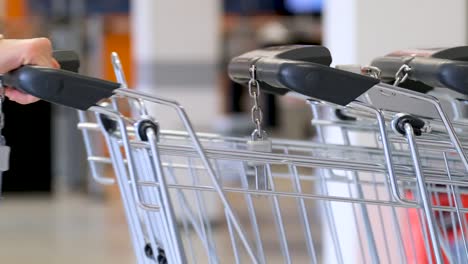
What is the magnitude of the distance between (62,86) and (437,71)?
2.02ft

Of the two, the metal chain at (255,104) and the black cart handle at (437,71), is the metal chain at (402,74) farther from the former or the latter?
the metal chain at (255,104)

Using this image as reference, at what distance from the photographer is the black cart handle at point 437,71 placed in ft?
5.09

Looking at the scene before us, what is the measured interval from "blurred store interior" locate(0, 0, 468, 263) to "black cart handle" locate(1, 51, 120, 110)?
6.34 feet

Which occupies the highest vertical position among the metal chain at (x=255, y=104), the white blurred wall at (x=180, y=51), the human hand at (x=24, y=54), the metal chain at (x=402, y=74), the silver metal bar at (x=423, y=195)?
the white blurred wall at (x=180, y=51)

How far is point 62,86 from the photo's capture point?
4.80 feet

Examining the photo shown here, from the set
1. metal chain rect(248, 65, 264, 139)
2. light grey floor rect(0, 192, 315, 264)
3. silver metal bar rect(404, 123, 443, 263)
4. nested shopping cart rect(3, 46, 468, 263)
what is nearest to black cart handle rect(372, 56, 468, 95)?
nested shopping cart rect(3, 46, 468, 263)

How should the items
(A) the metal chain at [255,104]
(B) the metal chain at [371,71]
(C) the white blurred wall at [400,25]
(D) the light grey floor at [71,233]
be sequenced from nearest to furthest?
(A) the metal chain at [255,104], (B) the metal chain at [371,71], (C) the white blurred wall at [400,25], (D) the light grey floor at [71,233]

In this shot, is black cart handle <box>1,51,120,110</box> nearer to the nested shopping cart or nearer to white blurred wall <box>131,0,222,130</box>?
the nested shopping cart

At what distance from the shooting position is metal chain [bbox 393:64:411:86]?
174 cm

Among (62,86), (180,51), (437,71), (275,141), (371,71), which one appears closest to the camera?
(62,86)

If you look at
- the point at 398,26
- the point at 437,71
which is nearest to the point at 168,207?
the point at 437,71

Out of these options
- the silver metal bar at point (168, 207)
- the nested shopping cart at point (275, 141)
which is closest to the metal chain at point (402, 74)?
the nested shopping cart at point (275, 141)

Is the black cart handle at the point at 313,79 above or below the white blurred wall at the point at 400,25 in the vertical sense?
below

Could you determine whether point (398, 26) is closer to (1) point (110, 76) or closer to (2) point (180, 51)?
(2) point (180, 51)
